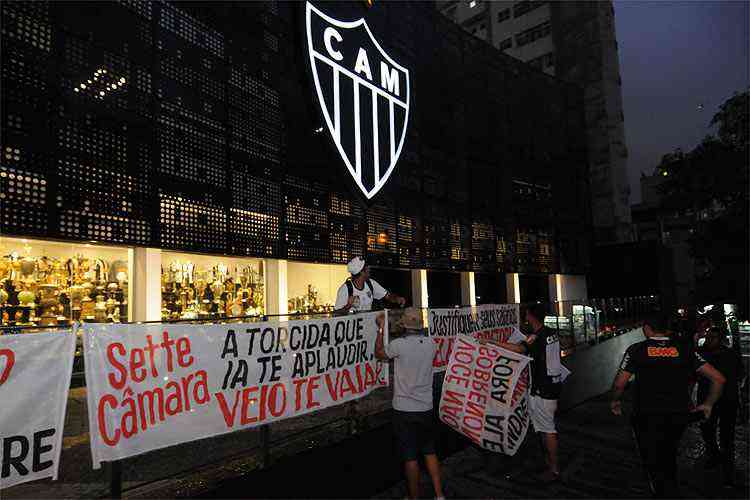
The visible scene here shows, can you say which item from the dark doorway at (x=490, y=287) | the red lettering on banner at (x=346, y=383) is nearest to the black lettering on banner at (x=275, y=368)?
the red lettering on banner at (x=346, y=383)

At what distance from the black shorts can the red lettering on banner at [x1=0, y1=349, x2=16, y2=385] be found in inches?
120

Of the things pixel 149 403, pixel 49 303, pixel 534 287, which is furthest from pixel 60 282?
pixel 534 287

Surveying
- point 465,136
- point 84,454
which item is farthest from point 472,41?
point 84,454

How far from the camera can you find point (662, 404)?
435 cm

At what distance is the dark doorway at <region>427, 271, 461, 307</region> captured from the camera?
70.5ft

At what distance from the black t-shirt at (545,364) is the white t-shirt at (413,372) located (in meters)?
1.65

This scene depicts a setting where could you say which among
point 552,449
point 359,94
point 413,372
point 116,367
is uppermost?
point 359,94

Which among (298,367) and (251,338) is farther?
(298,367)

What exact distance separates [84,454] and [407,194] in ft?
46.5

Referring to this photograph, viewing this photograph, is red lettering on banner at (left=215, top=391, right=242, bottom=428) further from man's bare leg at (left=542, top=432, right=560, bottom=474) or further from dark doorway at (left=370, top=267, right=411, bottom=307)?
dark doorway at (left=370, top=267, right=411, bottom=307)

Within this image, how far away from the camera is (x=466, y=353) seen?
5910 mm

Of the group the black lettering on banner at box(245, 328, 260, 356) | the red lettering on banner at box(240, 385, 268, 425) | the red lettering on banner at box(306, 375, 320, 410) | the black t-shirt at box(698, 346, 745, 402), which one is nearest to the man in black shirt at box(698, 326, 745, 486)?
the black t-shirt at box(698, 346, 745, 402)

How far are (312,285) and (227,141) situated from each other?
187 inches

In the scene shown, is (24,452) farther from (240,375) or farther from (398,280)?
(398,280)
